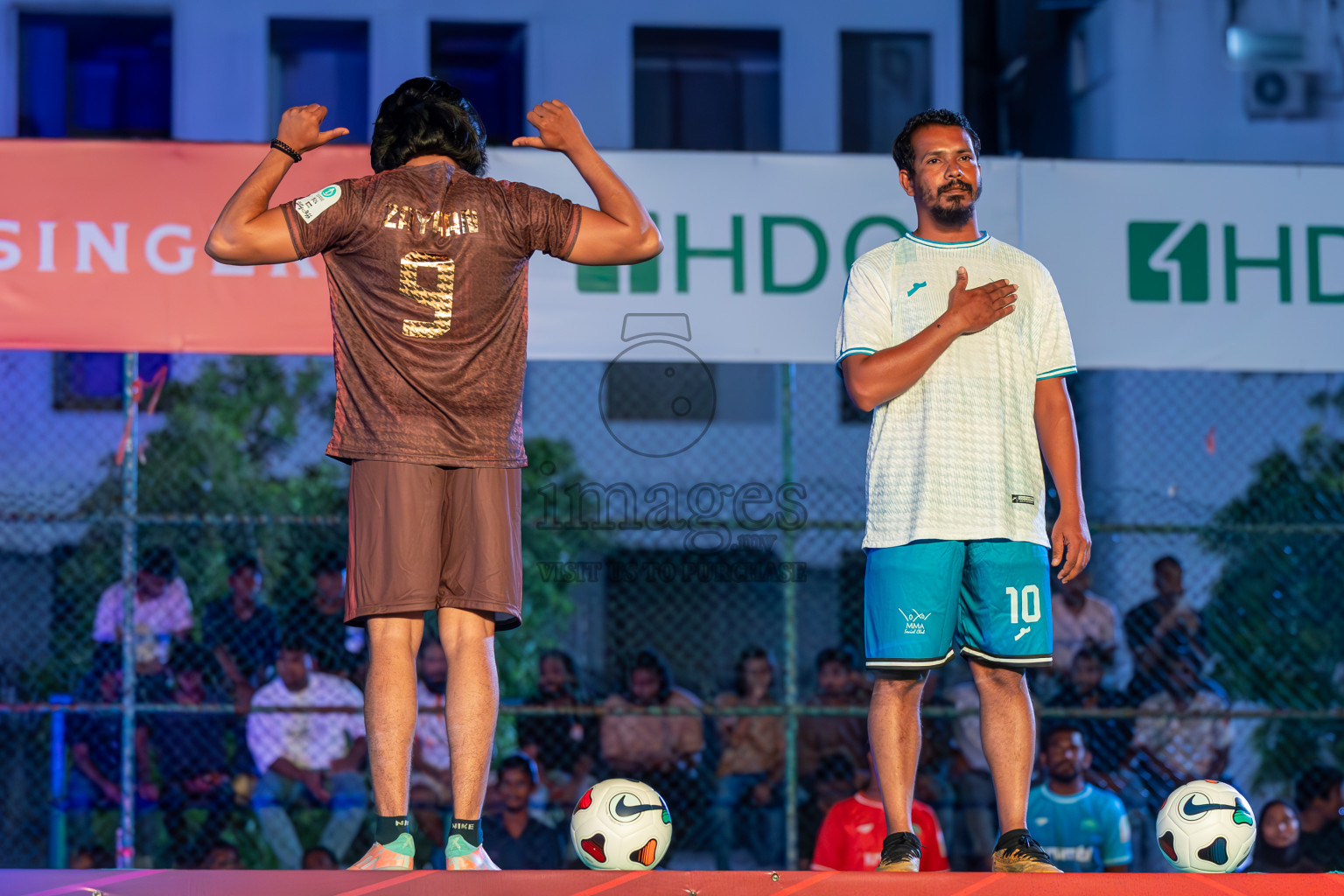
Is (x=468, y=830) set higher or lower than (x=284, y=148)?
lower

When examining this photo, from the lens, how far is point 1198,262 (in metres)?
5.62

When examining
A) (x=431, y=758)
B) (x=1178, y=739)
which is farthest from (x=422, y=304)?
(x=1178, y=739)

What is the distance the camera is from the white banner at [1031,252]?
18.1ft

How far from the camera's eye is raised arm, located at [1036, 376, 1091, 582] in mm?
3240

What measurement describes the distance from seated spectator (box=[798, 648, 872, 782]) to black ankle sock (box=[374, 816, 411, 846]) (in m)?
4.10

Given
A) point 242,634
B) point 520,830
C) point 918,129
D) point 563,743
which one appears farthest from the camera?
point 563,743

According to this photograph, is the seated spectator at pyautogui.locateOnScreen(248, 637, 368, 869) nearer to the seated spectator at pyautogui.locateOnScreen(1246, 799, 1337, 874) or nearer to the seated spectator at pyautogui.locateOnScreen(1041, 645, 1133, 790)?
the seated spectator at pyautogui.locateOnScreen(1041, 645, 1133, 790)

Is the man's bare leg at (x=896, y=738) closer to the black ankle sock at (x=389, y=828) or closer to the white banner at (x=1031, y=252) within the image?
the black ankle sock at (x=389, y=828)

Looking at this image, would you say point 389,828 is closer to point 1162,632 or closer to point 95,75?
point 1162,632

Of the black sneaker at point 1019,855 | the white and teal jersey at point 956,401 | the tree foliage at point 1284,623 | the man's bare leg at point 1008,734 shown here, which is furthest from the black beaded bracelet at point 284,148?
the tree foliage at point 1284,623

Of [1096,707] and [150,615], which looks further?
[150,615]

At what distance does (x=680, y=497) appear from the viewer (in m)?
8.94

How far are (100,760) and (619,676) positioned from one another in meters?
3.34

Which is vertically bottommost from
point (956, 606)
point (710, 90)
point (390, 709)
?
point (390, 709)
